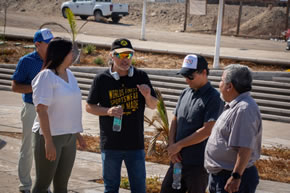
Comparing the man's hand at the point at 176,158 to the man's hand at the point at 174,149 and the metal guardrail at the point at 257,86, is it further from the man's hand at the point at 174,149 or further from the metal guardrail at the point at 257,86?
the metal guardrail at the point at 257,86

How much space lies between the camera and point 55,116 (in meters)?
4.82

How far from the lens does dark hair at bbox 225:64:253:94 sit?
428 cm

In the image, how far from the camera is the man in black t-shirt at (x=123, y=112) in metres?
5.11

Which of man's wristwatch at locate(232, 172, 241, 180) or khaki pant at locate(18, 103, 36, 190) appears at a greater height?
man's wristwatch at locate(232, 172, 241, 180)

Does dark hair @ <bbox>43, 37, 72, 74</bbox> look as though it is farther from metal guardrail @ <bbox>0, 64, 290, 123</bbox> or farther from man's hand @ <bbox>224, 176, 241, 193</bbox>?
metal guardrail @ <bbox>0, 64, 290, 123</bbox>

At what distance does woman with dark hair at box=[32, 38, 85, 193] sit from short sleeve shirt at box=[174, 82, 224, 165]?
3.05 feet

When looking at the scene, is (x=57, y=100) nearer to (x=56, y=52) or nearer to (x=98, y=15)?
(x=56, y=52)

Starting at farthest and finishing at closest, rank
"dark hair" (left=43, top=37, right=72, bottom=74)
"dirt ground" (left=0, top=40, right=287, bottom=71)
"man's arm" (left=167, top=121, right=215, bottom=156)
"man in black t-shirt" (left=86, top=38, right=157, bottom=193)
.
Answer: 1. "dirt ground" (left=0, top=40, right=287, bottom=71)
2. "man in black t-shirt" (left=86, top=38, right=157, bottom=193)
3. "dark hair" (left=43, top=37, right=72, bottom=74)
4. "man's arm" (left=167, top=121, right=215, bottom=156)

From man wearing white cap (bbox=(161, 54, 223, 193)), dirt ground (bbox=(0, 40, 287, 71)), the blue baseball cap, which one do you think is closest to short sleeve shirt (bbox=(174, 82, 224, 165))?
man wearing white cap (bbox=(161, 54, 223, 193))

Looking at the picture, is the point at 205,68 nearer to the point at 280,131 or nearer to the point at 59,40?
the point at 59,40

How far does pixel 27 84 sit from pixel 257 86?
9587mm

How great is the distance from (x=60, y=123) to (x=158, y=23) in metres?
34.4

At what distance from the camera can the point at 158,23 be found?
127 feet

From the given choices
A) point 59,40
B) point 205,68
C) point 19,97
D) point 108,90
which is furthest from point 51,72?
point 19,97
